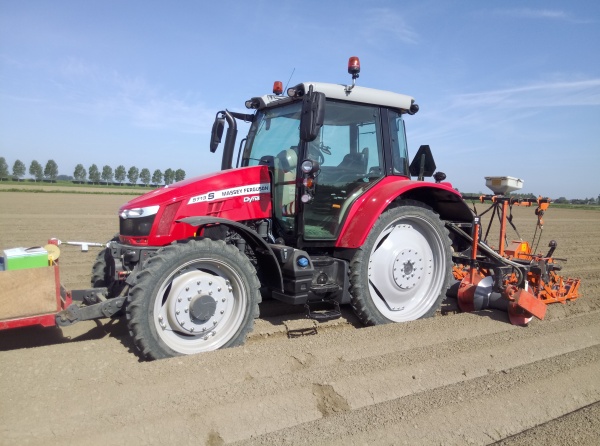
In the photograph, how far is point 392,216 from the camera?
4.55 metres

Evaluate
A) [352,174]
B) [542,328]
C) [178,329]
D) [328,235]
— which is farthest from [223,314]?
[542,328]

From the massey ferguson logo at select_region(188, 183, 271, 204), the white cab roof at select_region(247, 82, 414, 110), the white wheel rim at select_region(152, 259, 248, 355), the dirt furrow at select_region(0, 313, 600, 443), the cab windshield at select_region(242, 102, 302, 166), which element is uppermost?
the white cab roof at select_region(247, 82, 414, 110)

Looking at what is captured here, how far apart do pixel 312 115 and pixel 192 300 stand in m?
1.67

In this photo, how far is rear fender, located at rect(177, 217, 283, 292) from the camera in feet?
12.5

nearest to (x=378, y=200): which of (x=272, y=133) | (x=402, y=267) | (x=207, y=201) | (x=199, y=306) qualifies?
(x=402, y=267)

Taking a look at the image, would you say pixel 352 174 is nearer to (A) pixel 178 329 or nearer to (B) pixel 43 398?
(A) pixel 178 329

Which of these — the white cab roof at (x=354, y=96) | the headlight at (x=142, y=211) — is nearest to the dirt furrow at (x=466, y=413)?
Result: the headlight at (x=142, y=211)


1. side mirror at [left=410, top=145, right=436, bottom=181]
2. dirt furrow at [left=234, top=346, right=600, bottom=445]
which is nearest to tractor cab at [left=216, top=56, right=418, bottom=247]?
side mirror at [left=410, top=145, right=436, bottom=181]

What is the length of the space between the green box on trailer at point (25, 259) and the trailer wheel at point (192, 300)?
67 centimetres

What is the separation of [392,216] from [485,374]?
1598 millimetres

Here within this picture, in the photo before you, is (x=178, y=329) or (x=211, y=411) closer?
(x=211, y=411)

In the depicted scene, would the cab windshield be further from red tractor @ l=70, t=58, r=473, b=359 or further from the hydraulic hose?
the hydraulic hose

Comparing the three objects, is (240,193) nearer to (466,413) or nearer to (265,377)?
(265,377)

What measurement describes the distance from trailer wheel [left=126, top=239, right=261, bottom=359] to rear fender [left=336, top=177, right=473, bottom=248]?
1018 mm
